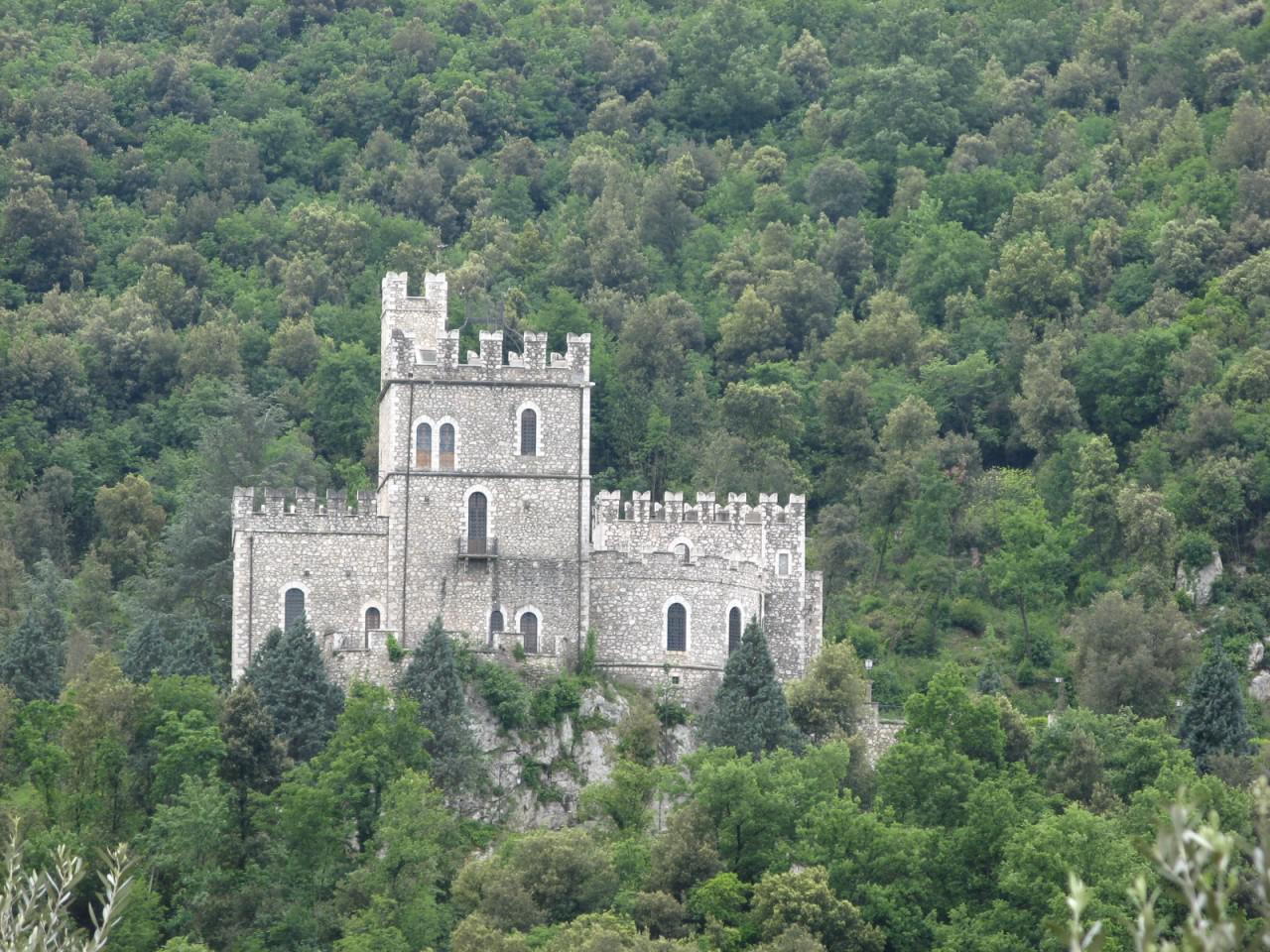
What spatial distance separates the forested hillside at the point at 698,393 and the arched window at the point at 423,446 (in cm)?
630

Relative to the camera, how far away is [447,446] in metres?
73.8

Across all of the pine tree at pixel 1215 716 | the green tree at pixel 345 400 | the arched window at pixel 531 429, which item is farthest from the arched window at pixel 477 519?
the green tree at pixel 345 400

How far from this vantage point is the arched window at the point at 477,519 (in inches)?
2884

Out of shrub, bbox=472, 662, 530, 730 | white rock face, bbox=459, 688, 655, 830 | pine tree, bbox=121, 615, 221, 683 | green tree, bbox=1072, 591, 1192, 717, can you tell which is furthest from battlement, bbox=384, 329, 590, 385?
green tree, bbox=1072, 591, 1192, 717

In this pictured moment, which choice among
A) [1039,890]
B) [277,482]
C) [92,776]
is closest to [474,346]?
[277,482]

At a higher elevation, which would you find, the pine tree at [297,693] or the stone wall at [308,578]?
the stone wall at [308,578]

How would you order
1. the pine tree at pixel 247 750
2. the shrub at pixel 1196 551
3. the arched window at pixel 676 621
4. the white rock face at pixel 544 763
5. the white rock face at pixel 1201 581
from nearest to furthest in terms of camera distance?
1. the pine tree at pixel 247 750
2. the white rock face at pixel 544 763
3. the arched window at pixel 676 621
4. the white rock face at pixel 1201 581
5. the shrub at pixel 1196 551

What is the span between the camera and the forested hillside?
2613 inches

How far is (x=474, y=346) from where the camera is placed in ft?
336

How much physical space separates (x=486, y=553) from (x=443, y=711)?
16.9ft

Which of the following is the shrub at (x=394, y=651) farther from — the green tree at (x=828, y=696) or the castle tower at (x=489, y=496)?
the green tree at (x=828, y=696)

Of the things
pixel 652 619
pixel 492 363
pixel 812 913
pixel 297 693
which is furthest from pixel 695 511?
pixel 812 913

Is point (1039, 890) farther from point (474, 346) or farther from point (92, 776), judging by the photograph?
point (474, 346)

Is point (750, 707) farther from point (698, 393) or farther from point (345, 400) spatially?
point (698, 393)
